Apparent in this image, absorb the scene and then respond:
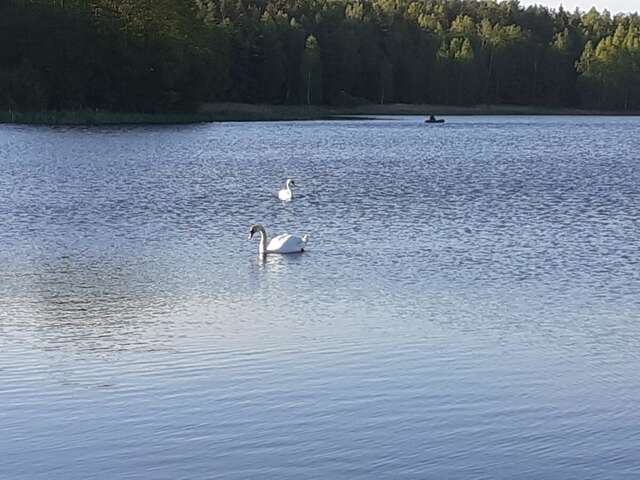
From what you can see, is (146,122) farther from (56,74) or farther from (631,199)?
(631,199)

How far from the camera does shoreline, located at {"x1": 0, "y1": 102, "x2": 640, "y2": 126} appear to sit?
7381cm

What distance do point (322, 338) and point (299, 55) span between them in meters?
109

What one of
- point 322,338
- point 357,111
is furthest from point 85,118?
point 322,338

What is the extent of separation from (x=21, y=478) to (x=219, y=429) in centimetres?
189

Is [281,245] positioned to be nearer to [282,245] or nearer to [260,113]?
[282,245]

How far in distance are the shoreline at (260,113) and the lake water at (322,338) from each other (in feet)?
140

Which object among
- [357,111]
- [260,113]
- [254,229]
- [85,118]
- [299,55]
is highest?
[299,55]

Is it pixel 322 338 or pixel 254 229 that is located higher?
pixel 254 229

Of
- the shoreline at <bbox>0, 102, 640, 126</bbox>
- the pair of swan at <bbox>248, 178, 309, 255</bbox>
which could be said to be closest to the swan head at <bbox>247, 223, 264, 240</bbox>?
the pair of swan at <bbox>248, 178, 309, 255</bbox>

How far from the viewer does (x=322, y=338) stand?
13.6 metres

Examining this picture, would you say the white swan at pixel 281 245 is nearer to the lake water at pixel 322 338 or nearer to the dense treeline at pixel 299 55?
the lake water at pixel 322 338

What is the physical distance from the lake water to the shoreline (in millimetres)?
42580

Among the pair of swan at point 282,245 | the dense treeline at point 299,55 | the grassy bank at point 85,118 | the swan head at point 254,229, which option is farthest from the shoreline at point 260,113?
the pair of swan at point 282,245

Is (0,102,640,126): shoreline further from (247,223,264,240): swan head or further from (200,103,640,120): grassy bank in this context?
(247,223,264,240): swan head
